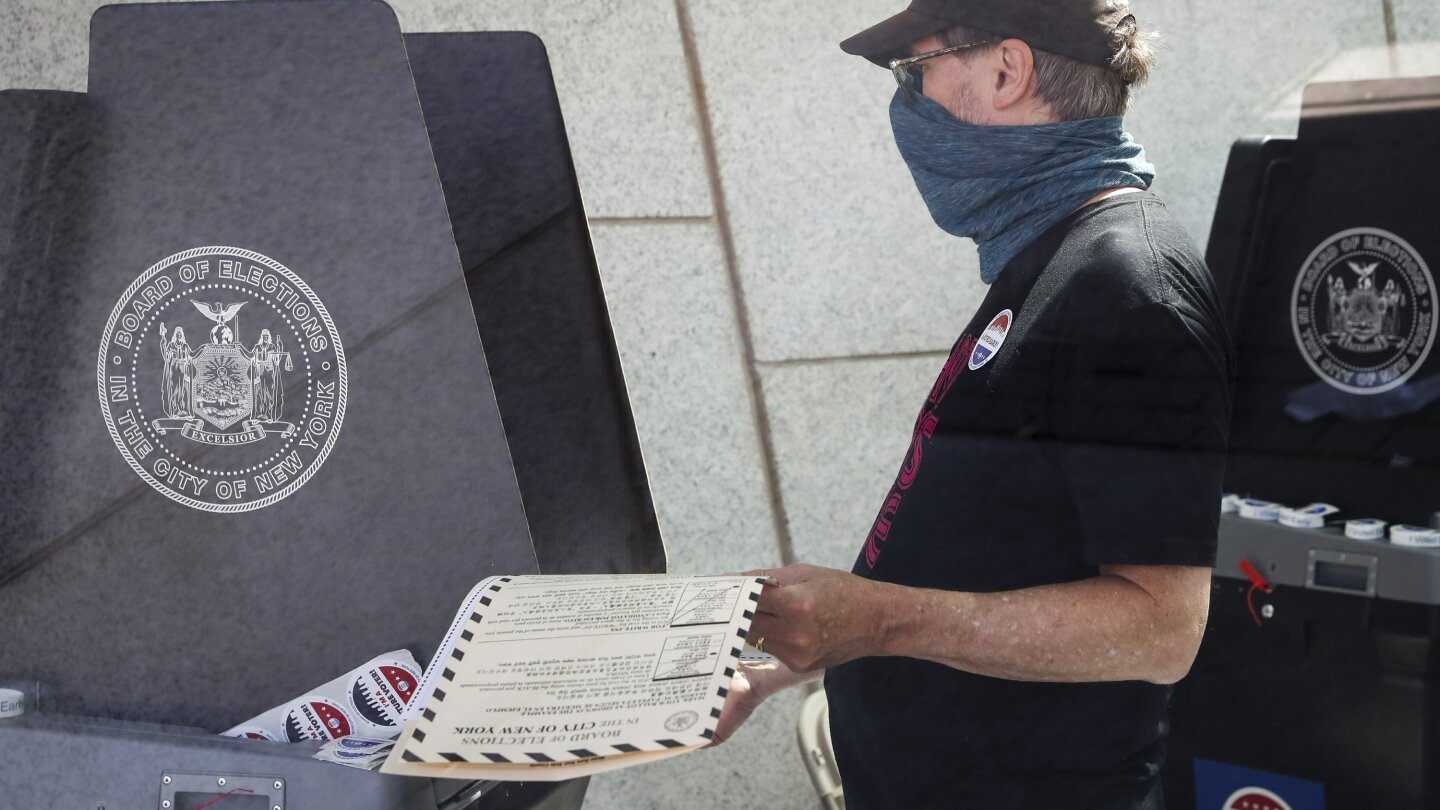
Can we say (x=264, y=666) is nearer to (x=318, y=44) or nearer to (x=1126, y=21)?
(x=318, y=44)

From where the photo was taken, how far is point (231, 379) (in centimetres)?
110

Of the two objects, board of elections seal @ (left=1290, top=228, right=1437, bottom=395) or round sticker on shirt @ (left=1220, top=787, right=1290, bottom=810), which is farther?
round sticker on shirt @ (left=1220, top=787, right=1290, bottom=810)

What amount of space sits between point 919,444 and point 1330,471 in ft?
3.43

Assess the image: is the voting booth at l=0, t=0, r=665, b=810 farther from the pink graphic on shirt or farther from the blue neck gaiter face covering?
the blue neck gaiter face covering

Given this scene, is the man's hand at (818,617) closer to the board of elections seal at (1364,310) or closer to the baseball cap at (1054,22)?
the baseball cap at (1054,22)

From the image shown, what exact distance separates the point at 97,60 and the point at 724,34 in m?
1.00

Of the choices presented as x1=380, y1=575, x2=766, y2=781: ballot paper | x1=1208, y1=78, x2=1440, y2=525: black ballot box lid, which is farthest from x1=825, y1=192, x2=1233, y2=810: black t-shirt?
x1=1208, y1=78, x2=1440, y2=525: black ballot box lid

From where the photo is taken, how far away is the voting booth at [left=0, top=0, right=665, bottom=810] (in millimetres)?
1096

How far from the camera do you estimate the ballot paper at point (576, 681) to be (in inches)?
31.8

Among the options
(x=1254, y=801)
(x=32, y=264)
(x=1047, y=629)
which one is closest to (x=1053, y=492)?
(x=1047, y=629)

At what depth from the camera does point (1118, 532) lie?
98 centimetres

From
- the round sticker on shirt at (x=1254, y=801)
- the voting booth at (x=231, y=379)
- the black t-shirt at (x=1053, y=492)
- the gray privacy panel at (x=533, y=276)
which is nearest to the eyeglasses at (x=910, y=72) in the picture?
the black t-shirt at (x=1053, y=492)

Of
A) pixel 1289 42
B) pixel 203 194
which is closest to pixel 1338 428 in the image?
pixel 1289 42

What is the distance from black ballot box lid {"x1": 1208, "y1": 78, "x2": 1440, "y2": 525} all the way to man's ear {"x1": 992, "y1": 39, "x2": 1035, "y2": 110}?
101cm
